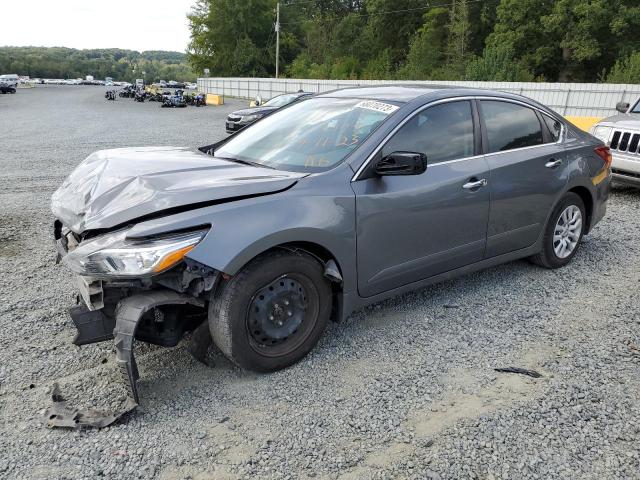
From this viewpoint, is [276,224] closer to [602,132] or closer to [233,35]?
[602,132]

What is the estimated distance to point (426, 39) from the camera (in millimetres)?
51719

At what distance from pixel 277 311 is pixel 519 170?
7.92 feet

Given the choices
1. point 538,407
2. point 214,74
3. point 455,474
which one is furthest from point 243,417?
point 214,74

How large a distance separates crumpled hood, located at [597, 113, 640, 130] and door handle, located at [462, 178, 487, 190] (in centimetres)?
518

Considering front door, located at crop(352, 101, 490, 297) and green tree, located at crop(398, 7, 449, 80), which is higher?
green tree, located at crop(398, 7, 449, 80)

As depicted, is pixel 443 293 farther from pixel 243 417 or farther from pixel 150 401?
pixel 150 401

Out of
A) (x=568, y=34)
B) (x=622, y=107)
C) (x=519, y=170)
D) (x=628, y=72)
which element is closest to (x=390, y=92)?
(x=519, y=170)

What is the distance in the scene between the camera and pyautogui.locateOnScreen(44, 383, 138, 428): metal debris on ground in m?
2.72

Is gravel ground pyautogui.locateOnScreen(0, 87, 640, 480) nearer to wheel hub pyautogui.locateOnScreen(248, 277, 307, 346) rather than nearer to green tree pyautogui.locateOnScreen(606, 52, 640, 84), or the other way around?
wheel hub pyautogui.locateOnScreen(248, 277, 307, 346)

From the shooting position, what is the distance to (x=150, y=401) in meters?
2.98

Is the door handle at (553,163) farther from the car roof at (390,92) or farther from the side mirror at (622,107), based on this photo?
the side mirror at (622,107)

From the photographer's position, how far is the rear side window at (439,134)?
3.69 metres

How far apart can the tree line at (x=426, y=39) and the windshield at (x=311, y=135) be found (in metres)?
31.4

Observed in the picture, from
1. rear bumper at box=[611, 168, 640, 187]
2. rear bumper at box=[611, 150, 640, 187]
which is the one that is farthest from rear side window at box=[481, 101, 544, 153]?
rear bumper at box=[611, 168, 640, 187]
